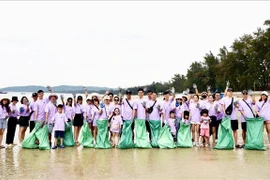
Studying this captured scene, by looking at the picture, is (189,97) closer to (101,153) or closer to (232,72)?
(101,153)

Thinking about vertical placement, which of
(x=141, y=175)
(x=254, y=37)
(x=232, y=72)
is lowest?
(x=141, y=175)

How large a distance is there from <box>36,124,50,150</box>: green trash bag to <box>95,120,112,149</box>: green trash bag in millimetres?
1523

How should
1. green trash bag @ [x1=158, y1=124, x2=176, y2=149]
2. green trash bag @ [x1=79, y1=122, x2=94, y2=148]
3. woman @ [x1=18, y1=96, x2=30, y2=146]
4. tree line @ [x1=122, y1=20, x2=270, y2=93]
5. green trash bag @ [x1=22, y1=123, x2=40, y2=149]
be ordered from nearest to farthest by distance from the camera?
1. green trash bag @ [x1=22, y1=123, x2=40, y2=149]
2. green trash bag @ [x1=158, y1=124, x2=176, y2=149]
3. green trash bag @ [x1=79, y1=122, x2=94, y2=148]
4. woman @ [x1=18, y1=96, x2=30, y2=146]
5. tree line @ [x1=122, y1=20, x2=270, y2=93]

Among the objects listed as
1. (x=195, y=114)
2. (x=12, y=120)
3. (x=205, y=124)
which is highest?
(x=195, y=114)

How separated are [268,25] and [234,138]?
4602 cm

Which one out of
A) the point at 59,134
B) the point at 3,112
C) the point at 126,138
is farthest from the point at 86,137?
the point at 3,112

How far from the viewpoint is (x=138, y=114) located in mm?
12266

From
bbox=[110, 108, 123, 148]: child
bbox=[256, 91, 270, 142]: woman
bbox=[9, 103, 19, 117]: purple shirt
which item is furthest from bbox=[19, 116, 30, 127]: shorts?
bbox=[256, 91, 270, 142]: woman

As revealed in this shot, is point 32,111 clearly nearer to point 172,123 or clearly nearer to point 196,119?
point 172,123

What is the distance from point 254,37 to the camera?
57.9 m

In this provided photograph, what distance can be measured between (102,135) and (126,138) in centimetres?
77

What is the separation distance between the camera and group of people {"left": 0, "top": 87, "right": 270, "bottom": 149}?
39.4 ft

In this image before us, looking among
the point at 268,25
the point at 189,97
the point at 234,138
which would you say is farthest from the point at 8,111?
the point at 268,25

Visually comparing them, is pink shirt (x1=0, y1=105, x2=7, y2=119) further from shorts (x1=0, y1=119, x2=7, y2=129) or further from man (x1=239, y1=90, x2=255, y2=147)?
man (x1=239, y1=90, x2=255, y2=147)
